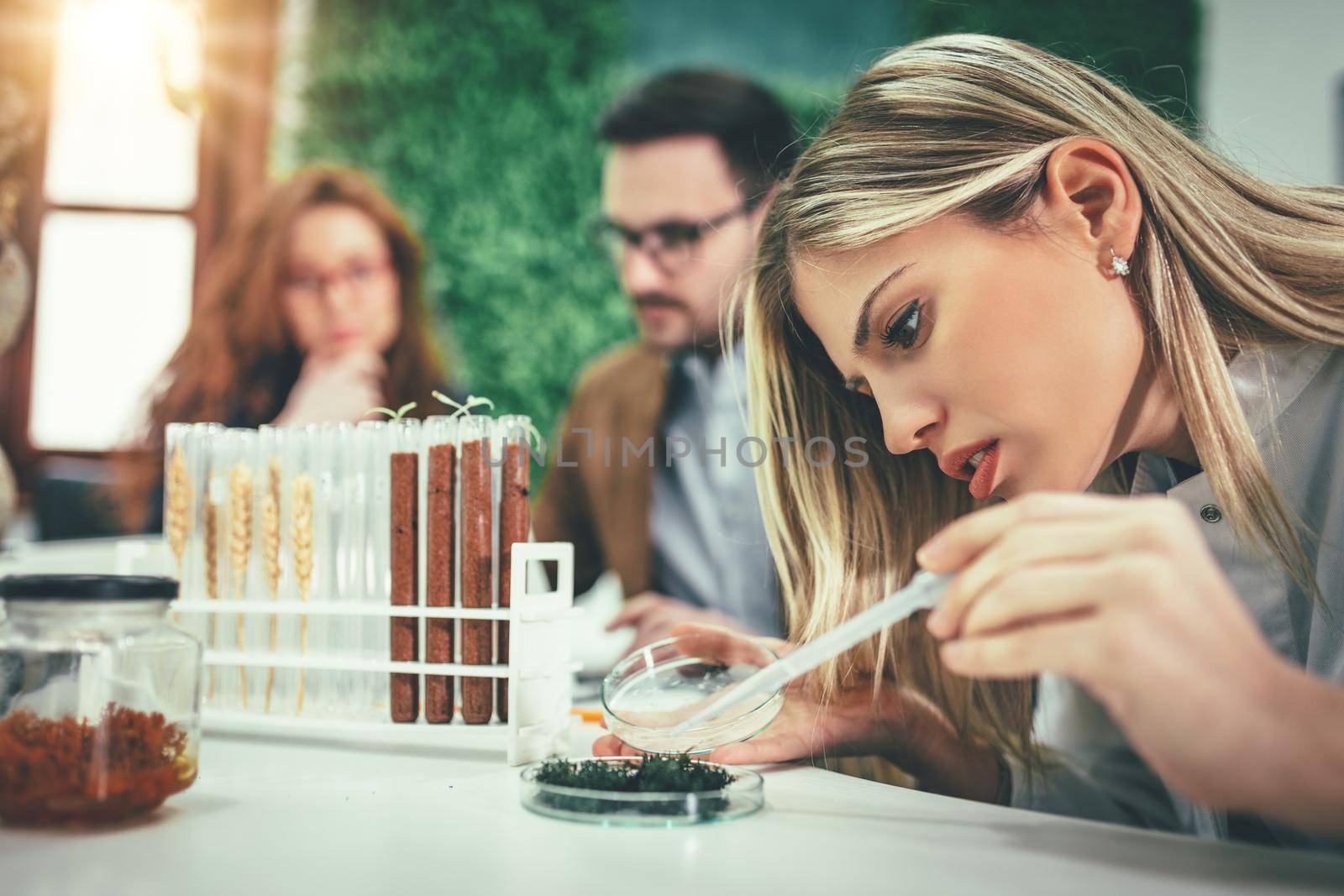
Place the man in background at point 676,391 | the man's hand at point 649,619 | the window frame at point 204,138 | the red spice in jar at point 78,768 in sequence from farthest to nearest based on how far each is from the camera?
the window frame at point 204,138, the man in background at point 676,391, the man's hand at point 649,619, the red spice in jar at point 78,768

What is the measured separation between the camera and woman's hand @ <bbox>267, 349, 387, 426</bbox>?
2.72m

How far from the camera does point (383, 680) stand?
3.26 ft

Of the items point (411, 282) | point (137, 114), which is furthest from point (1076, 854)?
point (137, 114)

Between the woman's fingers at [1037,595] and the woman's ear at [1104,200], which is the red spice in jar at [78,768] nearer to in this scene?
the woman's fingers at [1037,595]

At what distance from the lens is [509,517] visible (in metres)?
0.96

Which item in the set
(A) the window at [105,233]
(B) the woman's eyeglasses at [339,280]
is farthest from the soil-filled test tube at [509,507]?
(A) the window at [105,233]

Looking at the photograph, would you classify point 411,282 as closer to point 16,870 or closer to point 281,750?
point 281,750

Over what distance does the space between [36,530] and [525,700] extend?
8.41ft

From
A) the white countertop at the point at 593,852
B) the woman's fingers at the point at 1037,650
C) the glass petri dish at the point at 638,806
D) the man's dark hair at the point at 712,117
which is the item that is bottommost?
the white countertop at the point at 593,852

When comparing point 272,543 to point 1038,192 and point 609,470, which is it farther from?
point 609,470

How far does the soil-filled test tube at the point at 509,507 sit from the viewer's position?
0.95 meters

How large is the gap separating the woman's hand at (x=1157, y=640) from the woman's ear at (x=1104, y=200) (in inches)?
17.9

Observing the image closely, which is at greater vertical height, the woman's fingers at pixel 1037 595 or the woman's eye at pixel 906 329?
the woman's eye at pixel 906 329

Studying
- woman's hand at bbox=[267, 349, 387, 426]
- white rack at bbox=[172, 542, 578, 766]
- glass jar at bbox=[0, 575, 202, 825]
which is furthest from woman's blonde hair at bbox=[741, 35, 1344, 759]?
woman's hand at bbox=[267, 349, 387, 426]
